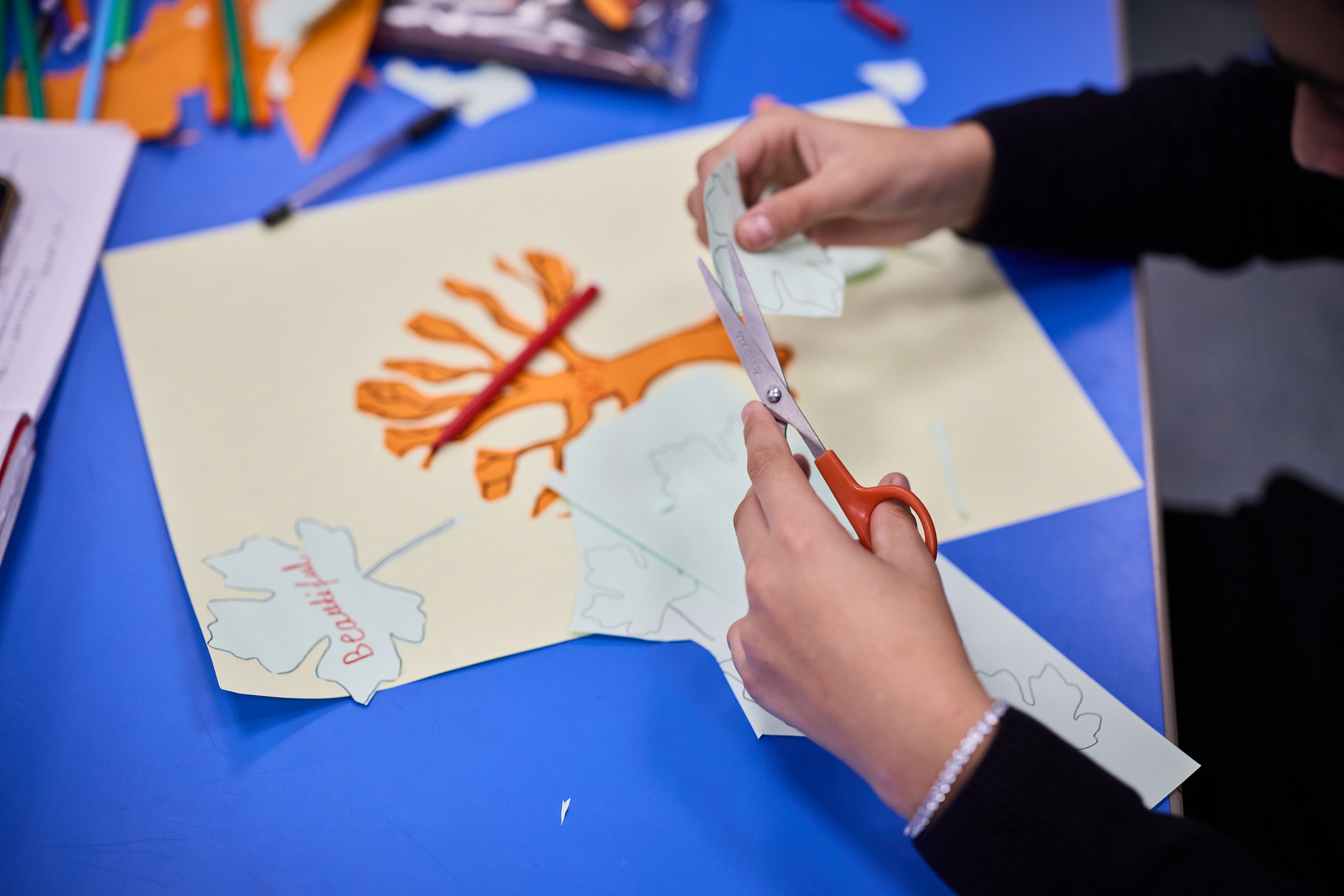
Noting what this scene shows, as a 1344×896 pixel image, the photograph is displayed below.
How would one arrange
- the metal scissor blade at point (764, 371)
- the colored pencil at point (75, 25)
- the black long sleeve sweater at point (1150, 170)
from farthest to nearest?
the colored pencil at point (75, 25) < the black long sleeve sweater at point (1150, 170) < the metal scissor blade at point (764, 371)

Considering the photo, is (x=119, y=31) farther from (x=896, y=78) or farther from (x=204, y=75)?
(x=896, y=78)

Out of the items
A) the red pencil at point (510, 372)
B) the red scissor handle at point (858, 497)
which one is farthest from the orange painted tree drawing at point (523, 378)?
the red scissor handle at point (858, 497)

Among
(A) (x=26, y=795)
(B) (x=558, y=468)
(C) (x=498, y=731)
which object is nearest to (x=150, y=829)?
(A) (x=26, y=795)

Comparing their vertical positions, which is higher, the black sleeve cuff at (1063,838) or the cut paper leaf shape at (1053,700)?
the black sleeve cuff at (1063,838)

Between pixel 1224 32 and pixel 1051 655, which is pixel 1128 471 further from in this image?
pixel 1224 32

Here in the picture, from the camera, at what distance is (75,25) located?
2.48ft

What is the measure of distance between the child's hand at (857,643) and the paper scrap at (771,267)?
13cm

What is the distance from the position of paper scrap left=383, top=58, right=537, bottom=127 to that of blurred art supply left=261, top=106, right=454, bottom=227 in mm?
20

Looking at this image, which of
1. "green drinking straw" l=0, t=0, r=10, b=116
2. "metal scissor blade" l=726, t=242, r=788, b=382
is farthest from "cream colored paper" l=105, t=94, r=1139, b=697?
"green drinking straw" l=0, t=0, r=10, b=116

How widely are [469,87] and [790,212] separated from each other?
372 mm

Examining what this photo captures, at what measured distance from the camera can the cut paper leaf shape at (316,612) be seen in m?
0.48

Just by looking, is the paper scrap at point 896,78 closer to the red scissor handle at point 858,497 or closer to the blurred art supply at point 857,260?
the blurred art supply at point 857,260

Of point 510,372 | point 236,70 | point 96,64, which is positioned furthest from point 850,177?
point 96,64

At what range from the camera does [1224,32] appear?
1.64 m
